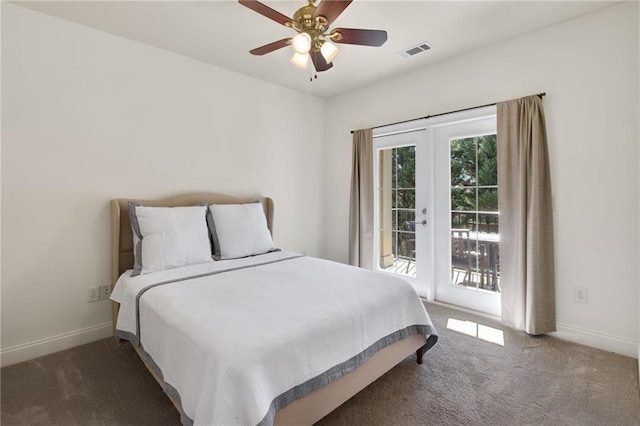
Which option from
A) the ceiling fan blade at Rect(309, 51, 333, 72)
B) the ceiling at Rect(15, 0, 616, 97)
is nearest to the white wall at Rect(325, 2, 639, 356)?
the ceiling at Rect(15, 0, 616, 97)

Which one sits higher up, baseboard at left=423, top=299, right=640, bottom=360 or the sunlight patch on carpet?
baseboard at left=423, top=299, right=640, bottom=360

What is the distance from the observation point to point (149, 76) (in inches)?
109

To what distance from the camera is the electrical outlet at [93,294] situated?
99.0 inches

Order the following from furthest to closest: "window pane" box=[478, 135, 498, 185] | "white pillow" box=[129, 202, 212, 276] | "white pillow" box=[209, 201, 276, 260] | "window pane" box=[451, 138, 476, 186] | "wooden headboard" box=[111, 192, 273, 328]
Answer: "window pane" box=[451, 138, 476, 186] → "window pane" box=[478, 135, 498, 185] → "white pillow" box=[209, 201, 276, 260] → "wooden headboard" box=[111, 192, 273, 328] → "white pillow" box=[129, 202, 212, 276]

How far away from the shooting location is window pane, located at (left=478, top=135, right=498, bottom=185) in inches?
114

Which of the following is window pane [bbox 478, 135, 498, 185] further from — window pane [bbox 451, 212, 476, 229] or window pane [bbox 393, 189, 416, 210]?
window pane [bbox 393, 189, 416, 210]

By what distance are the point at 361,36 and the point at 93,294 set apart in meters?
2.83

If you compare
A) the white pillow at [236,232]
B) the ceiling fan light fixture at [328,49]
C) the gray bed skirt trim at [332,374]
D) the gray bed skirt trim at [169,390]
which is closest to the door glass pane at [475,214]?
the gray bed skirt trim at [332,374]

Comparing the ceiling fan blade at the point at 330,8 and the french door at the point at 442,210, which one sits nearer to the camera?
the ceiling fan blade at the point at 330,8

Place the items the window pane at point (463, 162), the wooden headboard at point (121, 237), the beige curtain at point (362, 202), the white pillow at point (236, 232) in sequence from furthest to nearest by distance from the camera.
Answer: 1. the beige curtain at point (362, 202)
2. the window pane at point (463, 162)
3. the white pillow at point (236, 232)
4. the wooden headboard at point (121, 237)

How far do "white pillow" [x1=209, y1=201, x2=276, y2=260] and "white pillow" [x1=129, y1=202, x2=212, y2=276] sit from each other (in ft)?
0.47

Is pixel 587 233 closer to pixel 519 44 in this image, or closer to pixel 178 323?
pixel 519 44

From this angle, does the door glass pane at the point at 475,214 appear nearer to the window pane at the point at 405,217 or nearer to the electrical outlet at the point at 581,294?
the window pane at the point at 405,217

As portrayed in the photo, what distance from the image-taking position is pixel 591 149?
2.35 m
